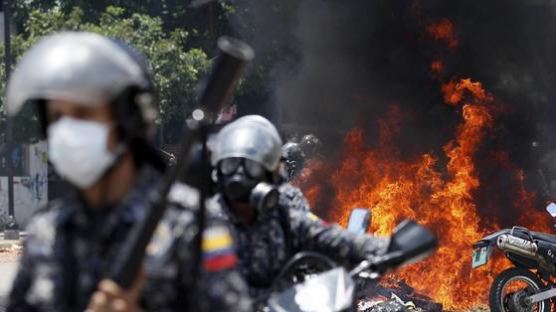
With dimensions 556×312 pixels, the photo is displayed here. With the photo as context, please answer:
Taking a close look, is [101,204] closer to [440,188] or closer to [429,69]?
[440,188]

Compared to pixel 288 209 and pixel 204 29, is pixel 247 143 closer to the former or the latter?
pixel 288 209

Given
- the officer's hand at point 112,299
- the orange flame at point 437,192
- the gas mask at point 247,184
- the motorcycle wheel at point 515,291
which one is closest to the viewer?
the officer's hand at point 112,299

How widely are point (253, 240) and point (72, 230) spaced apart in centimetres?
210

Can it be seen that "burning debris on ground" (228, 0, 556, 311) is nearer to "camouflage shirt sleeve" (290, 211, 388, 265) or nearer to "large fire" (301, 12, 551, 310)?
"large fire" (301, 12, 551, 310)

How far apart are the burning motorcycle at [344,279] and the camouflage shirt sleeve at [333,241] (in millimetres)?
216

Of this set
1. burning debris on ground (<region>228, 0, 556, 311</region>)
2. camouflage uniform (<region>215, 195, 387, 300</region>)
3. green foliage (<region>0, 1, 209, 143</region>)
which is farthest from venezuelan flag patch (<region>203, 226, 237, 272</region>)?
green foliage (<region>0, 1, 209, 143</region>)

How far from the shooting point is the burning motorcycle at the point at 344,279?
363 cm

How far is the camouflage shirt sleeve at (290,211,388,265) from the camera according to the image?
13.5ft

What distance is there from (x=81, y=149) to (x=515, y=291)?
296 inches

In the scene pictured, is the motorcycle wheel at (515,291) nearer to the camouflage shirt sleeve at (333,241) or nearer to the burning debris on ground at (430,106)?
the burning debris on ground at (430,106)

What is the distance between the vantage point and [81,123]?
219 centimetres

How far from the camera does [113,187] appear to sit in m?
2.29

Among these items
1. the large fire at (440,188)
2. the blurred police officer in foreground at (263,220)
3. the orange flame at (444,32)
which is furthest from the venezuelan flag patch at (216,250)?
the orange flame at (444,32)

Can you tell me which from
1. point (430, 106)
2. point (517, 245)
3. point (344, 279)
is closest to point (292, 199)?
point (344, 279)
